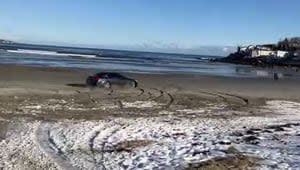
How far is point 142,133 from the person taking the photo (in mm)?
16625

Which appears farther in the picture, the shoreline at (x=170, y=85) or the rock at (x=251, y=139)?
the shoreline at (x=170, y=85)

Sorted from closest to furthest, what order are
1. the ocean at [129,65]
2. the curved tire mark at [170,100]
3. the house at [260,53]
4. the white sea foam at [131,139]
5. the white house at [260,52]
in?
1. the white sea foam at [131,139]
2. the curved tire mark at [170,100]
3. the ocean at [129,65]
4. the house at [260,53]
5. the white house at [260,52]

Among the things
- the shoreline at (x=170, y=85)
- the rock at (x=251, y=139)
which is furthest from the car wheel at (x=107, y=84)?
the rock at (x=251, y=139)

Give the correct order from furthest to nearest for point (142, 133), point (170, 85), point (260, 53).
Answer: point (260, 53), point (170, 85), point (142, 133)

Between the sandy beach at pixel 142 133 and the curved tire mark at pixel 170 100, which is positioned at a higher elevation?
the sandy beach at pixel 142 133

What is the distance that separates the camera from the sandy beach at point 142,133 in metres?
12.3

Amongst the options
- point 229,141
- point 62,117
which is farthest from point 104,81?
point 229,141

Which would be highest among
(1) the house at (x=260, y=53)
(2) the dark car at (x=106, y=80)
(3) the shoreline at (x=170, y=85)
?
(2) the dark car at (x=106, y=80)

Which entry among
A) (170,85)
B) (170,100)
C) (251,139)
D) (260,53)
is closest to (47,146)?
(251,139)

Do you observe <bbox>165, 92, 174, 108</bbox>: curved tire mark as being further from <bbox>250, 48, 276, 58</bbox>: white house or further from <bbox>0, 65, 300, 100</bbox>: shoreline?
<bbox>250, 48, 276, 58</bbox>: white house

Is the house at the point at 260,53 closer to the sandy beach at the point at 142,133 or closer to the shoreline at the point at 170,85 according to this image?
the shoreline at the point at 170,85

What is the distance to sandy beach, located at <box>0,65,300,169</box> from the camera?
12.3 meters

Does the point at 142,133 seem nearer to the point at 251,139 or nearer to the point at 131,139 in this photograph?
the point at 131,139

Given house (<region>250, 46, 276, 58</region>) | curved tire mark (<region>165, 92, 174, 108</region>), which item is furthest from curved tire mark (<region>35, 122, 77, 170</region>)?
house (<region>250, 46, 276, 58</region>)
